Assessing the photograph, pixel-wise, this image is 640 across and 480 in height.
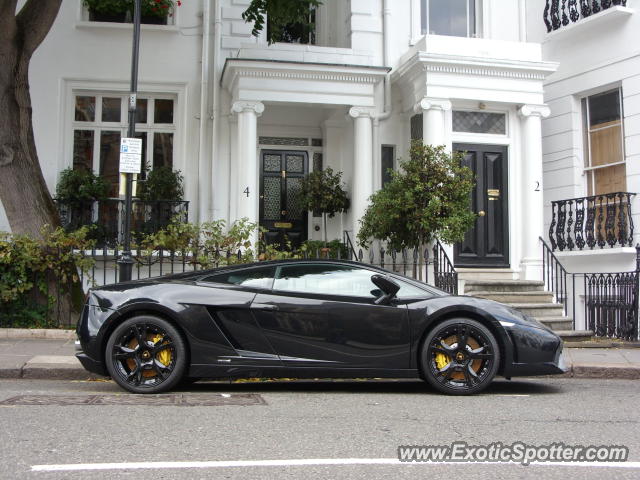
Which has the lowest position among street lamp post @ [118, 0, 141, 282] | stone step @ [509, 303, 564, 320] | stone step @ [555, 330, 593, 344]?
stone step @ [555, 330, 593, 344]

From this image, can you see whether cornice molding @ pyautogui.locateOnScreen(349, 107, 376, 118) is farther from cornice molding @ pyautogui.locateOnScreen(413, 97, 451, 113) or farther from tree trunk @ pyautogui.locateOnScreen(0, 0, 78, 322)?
tree trunk @ pyautogui.locateOnScreen(0, 0, 78, 322)

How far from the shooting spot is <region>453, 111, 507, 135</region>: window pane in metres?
14.0

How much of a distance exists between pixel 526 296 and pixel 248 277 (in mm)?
7062

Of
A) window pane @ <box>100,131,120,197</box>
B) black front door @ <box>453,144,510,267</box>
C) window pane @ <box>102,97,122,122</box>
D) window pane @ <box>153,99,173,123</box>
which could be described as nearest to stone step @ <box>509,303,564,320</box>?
black front door @ <box>453,144,510,267</box>

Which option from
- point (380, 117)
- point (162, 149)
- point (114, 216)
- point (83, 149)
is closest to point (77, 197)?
point (114, 216)

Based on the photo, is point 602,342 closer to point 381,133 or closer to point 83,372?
point 381,133

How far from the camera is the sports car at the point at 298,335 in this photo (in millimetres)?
6617

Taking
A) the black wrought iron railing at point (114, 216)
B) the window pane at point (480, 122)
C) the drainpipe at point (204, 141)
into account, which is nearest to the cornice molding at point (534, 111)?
the window pane at point (480, 122)

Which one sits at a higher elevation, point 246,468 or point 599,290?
point 599,290

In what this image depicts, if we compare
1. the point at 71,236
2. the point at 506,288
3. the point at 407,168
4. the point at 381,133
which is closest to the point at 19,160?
the point at 71,236

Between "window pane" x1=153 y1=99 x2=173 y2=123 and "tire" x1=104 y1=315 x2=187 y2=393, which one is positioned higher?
"window pane" x1=153 y1=99 x2=173 y2=123

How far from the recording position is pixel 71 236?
11.1 meters

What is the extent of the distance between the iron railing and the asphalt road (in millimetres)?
5158

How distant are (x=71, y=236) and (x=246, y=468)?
788cm
